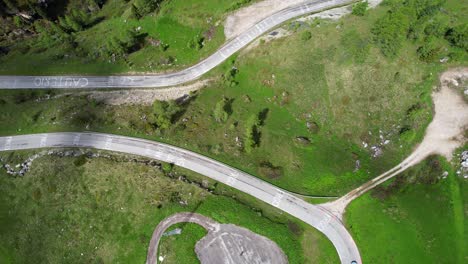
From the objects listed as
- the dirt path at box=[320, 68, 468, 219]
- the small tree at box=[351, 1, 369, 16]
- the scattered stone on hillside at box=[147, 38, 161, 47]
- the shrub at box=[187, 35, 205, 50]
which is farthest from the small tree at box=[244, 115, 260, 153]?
the scattered stone on hillside at box=[147, 38, 161, 47]

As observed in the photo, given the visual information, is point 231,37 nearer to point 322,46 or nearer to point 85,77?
point 322,46

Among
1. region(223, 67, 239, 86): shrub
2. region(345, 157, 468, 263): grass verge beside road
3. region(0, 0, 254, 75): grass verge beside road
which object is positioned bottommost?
region(345, 157, 468, 263): grass verge beside road

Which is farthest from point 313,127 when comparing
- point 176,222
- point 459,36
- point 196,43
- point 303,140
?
point 459,36

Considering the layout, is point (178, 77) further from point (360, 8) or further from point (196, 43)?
point (360, 8)

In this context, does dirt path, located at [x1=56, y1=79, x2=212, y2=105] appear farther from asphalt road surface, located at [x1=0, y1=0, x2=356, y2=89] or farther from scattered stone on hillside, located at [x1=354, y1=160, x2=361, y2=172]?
scattered stone on hillside, located at [x1=354, y1=160, x2=361, y2=172]

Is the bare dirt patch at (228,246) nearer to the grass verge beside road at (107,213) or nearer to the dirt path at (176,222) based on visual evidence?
the dirt path at (176,222)

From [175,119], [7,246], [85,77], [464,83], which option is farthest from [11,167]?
[464,83]

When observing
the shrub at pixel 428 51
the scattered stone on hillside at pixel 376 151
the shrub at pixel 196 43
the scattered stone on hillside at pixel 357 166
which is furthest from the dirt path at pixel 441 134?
the shrub at pixel 196 43
